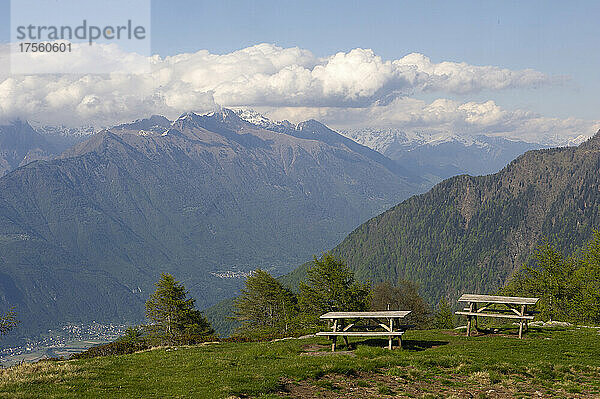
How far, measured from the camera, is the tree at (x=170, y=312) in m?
70.9

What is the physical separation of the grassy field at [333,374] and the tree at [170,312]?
1457 inches

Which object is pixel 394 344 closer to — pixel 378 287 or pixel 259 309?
pixel 259 309

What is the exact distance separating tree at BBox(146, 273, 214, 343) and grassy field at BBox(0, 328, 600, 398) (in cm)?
3701

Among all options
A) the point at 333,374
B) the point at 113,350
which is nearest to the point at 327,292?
the point at 113,350

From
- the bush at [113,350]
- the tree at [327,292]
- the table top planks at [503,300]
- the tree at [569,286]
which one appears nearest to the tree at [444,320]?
the tree at [569,286]

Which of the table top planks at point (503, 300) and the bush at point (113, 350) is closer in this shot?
the table top planks at point (503, 300)

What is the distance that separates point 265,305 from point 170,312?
731 inches

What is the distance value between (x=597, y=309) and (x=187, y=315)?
5747 cm

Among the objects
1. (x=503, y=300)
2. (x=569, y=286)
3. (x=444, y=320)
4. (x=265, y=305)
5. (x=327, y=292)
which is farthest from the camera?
(x=444, y=320)

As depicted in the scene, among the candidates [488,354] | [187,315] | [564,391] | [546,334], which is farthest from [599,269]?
[187,315]

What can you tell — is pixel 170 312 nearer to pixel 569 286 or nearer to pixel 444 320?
pixel 569 286

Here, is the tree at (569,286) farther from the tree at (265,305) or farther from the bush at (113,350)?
the bush at (113,350)

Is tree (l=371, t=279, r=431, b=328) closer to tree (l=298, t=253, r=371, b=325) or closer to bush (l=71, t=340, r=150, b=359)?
tree (l=298, t=253, r=371, b=325)

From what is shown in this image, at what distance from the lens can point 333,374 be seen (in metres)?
26.4
